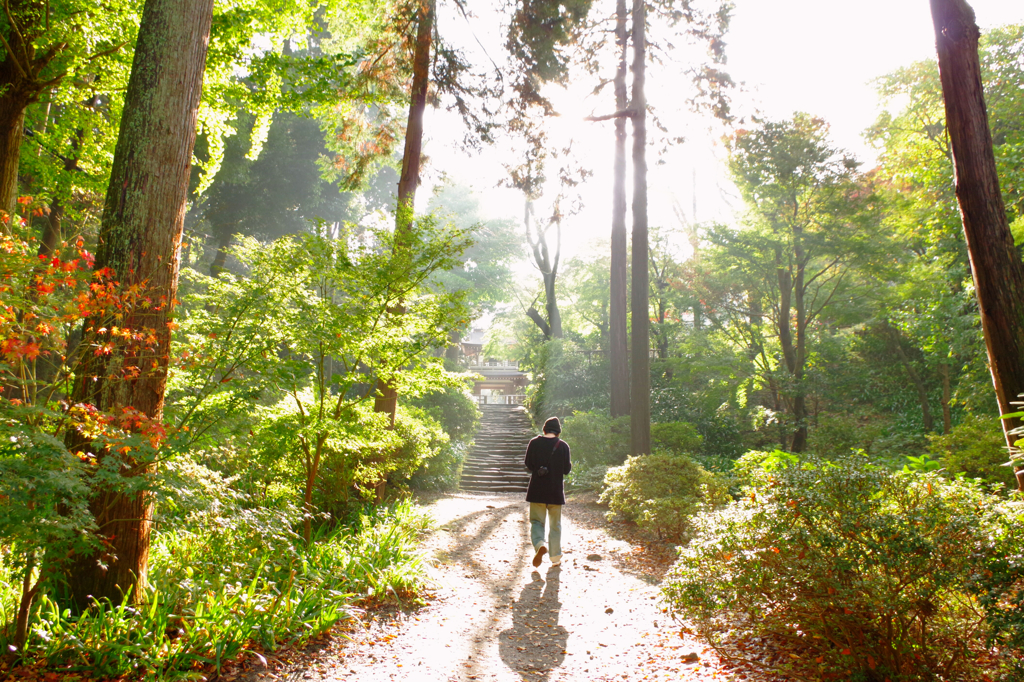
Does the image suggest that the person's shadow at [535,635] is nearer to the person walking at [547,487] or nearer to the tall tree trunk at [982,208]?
the person walking at [547,487]

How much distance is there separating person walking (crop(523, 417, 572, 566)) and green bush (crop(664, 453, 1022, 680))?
2.25 metres

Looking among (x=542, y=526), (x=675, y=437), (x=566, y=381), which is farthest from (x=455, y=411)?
(x=542, y=526)

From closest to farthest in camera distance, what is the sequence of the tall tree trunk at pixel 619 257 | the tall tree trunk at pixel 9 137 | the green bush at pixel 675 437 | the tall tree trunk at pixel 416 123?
1. the tall tree trunk at pixel 9 137
2. the tall tree trunk at pixel 416 123
3. the green bush at pixel 675 437
4. the tall tree trunk at pixel 619 257

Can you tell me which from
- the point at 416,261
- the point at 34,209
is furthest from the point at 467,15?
the point at 34,209

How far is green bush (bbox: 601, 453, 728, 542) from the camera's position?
6.93m

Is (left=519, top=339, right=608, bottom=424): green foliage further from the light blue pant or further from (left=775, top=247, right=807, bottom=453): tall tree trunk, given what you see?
the light blue pant

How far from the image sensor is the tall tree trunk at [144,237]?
3326 mm

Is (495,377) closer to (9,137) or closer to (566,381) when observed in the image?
(566,381)

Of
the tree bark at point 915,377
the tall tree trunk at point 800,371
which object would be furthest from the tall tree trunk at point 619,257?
the tree bark at point 915,377

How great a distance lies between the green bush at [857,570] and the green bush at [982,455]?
4.15m

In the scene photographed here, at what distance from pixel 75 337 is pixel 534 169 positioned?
1101 centimetres

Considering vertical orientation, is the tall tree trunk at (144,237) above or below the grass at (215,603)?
above

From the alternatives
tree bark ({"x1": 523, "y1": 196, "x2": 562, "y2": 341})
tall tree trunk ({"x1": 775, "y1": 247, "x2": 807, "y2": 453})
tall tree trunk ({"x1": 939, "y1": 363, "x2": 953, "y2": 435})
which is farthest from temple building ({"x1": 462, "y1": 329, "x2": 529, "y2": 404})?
tall tree trunk ({"x1": 939, "y1": 363, "x2": 953, "y2": 435})

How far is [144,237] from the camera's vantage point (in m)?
3.56
